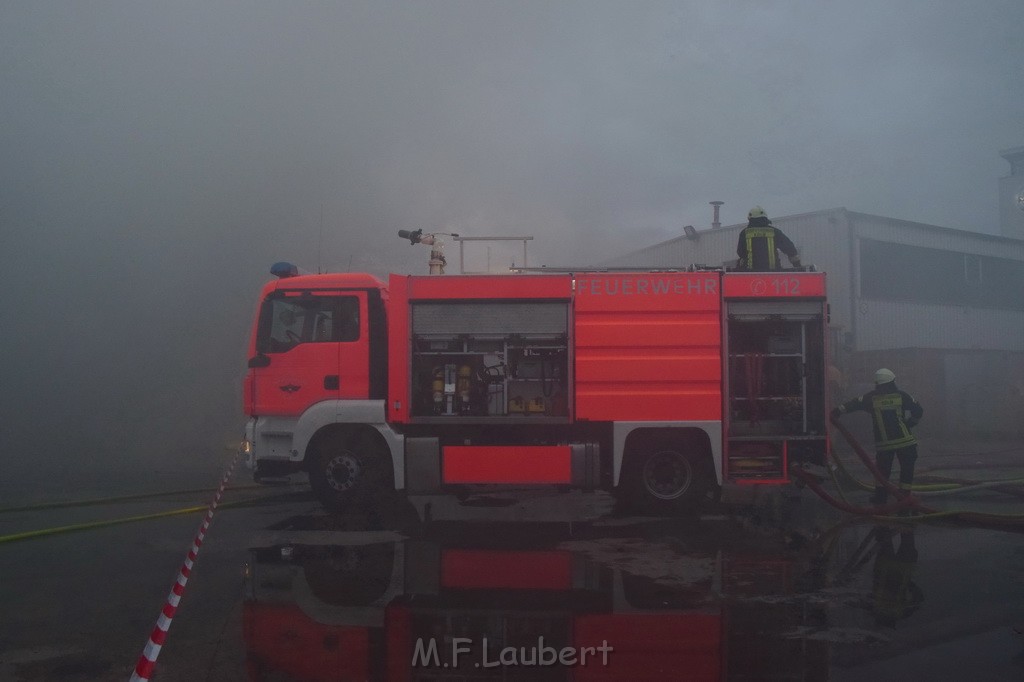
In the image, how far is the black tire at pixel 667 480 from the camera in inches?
336

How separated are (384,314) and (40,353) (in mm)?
18003

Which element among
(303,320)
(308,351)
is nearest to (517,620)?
(308,351)

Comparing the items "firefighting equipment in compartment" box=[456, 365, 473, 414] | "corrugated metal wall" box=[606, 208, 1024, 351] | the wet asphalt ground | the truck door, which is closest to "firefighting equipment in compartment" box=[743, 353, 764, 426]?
the wet asphalt ground

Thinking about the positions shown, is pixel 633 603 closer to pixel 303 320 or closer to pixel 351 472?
pixel 351 472

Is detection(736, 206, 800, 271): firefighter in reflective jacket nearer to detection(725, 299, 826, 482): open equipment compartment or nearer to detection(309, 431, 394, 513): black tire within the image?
detection(725, 299, 826, 482): open equipment compartment

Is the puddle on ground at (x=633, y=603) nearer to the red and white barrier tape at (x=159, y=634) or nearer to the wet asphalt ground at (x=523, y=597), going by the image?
the wet asphalt ground at (x=523, y=597)

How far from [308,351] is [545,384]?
9.00 feet

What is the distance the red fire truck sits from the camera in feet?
27.7

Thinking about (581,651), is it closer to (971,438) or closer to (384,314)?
(384,314)

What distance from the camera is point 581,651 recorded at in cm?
453

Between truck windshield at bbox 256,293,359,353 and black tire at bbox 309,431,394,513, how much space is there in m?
1.18

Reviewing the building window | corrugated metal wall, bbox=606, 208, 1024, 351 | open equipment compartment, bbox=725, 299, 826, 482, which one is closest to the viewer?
open equipment compartment, bbox=725, 299, 826, 482

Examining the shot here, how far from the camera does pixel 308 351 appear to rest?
881cm

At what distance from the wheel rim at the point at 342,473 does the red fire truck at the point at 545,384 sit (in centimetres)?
1
